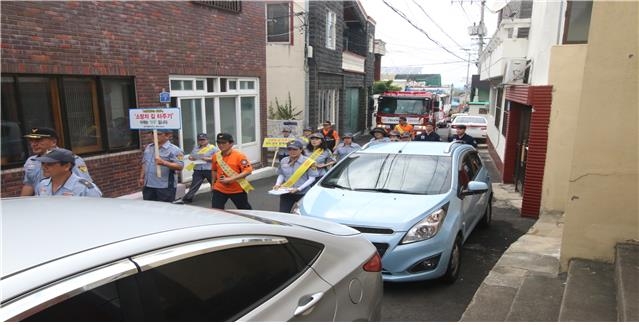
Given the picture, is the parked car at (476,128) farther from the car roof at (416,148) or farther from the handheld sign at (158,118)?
the handheld sign at (158,118)

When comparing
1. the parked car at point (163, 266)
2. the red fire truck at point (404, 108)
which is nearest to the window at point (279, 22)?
the red fire truck at point (404, 108)

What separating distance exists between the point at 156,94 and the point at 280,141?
3.70 m

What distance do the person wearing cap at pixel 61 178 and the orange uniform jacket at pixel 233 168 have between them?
2.15 meters

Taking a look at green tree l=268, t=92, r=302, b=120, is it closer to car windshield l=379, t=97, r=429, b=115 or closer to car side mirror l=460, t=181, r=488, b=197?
car windshield l=379, t=97, r=429, b=115

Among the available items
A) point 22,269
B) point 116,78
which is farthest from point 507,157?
point 22,269

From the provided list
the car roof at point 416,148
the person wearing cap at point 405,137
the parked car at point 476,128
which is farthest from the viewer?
the parked car at point 476,128

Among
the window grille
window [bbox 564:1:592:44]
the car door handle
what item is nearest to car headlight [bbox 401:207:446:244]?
the car door handle

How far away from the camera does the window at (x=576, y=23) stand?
6769 mm

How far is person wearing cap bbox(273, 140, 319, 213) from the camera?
6.41m

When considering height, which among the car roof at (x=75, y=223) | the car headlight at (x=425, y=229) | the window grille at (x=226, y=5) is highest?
the window grille at (x=226, y=5)

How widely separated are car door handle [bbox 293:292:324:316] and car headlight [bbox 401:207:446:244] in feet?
7.99

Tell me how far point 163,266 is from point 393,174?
431 cm

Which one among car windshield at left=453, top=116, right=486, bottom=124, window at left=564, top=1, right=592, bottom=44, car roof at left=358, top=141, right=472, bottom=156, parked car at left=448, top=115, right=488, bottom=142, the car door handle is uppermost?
window at left=564, top=1, right=592, bottom=44

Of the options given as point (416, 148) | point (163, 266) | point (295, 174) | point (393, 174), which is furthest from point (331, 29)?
point (163, 266)
